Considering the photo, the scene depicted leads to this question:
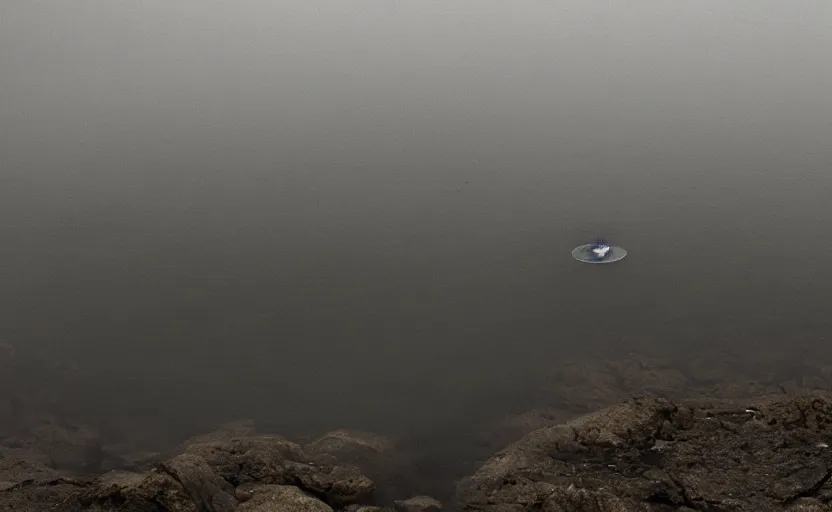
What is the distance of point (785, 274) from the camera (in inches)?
335

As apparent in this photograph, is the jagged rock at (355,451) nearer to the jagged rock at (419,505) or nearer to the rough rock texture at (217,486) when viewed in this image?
the rough rock texture at (217,486)

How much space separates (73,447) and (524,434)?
3880mm

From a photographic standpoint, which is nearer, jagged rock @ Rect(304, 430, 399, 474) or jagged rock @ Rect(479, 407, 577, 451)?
jagged rock @ Rect(304, 430, 399, 474)

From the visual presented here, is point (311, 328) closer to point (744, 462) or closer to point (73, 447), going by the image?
point (73, 447)

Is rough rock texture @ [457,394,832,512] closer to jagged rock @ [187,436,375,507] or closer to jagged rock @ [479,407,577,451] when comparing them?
jagged rock @ [479,407,577,451]

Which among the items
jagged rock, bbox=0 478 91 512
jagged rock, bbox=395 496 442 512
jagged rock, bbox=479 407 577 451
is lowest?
jagged rock, bbox=395 496 442 512

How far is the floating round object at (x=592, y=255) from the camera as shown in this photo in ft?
28.6

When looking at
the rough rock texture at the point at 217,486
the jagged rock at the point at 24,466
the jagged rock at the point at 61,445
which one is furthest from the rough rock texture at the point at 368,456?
the jagged rock at the point at 24,466

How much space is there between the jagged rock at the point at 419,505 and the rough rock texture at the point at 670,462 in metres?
0.20

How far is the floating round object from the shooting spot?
8.71 metres

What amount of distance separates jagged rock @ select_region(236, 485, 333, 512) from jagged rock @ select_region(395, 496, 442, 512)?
67cm

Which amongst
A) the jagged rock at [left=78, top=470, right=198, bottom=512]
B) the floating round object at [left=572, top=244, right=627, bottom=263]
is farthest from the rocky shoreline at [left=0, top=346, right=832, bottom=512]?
the floating round object at [left=572, top=244, right=627, bottom=263]

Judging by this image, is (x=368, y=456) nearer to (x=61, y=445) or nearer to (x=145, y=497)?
(x=145, y=497)

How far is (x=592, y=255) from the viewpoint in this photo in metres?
8.77
